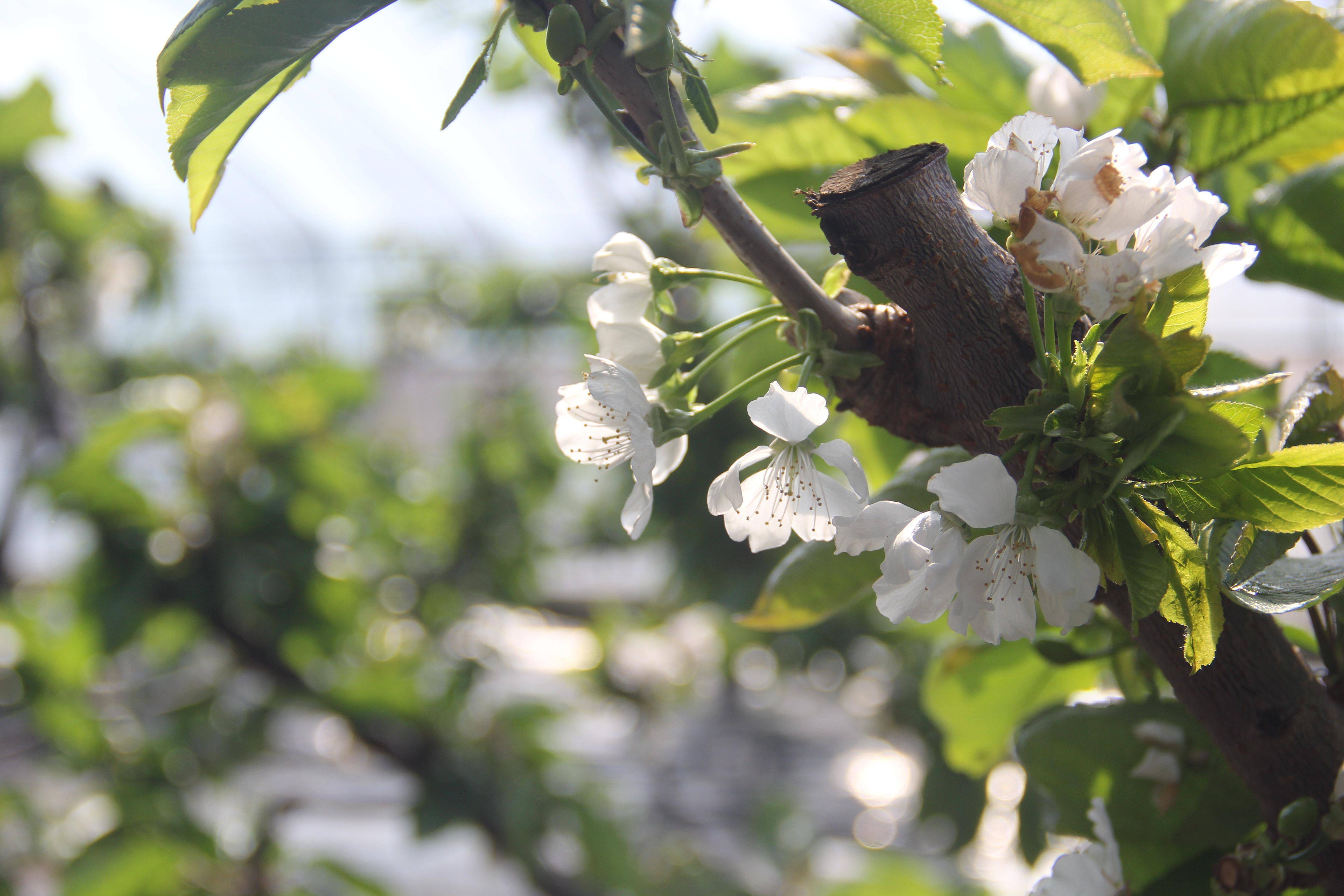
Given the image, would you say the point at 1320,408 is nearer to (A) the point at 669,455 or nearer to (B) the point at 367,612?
(A) the point at 669,455

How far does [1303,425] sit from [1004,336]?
0.34ft

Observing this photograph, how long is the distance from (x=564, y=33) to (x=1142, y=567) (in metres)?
0.17

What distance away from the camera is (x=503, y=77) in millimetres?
1242

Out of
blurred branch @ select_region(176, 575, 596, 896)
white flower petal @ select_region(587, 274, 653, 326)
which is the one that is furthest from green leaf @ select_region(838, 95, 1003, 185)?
blurred branch @ select_region(176, 575, 596, 896)

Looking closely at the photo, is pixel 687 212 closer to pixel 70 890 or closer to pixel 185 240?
pixel 70 890

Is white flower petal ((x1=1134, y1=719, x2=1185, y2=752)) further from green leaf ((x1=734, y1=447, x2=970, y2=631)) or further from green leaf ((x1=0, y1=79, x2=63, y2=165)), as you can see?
green leaf ((x1=0, y1=79, x2=63, y2=165))

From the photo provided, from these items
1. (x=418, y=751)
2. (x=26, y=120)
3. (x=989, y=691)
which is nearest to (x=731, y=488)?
(x=989, y=691)

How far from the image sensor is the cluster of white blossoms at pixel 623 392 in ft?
0.71

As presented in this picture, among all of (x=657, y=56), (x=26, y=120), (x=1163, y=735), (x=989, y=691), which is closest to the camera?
(x=657, y=56)

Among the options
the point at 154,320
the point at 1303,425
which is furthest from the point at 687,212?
the point at 154,320

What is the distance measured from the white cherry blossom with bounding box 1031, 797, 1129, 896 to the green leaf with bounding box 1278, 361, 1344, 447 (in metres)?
0.13

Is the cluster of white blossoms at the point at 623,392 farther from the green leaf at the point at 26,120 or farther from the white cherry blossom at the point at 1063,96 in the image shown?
the green leaf at the point at 26,120

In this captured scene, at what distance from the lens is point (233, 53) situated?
20 centimetres

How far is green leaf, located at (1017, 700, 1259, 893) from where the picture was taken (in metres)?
0.28
